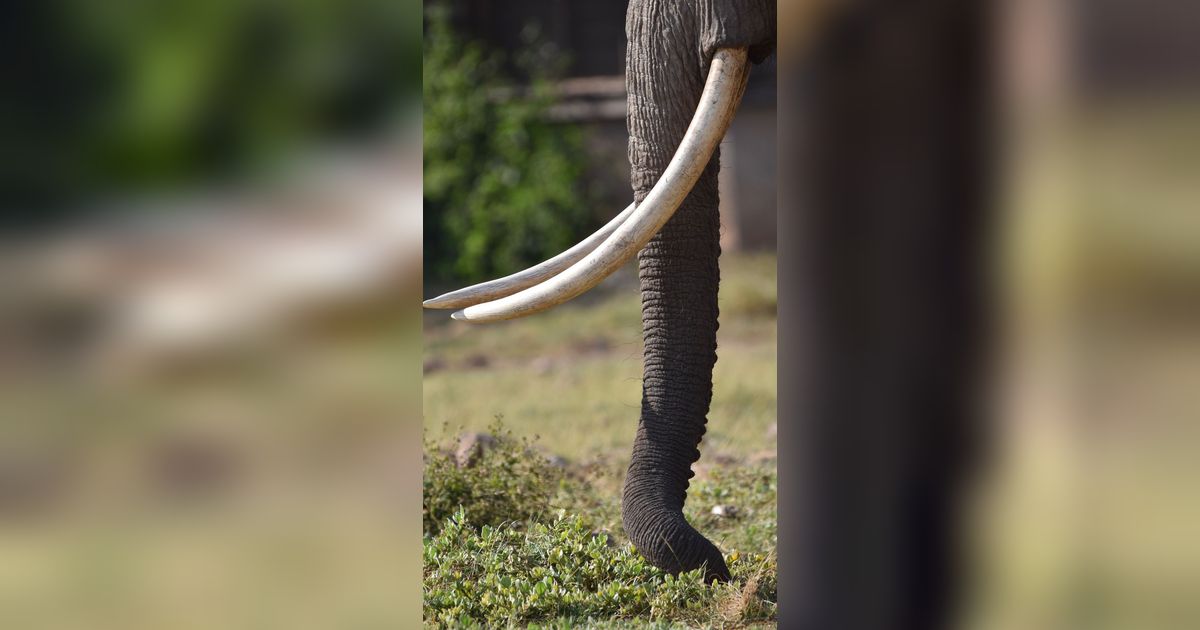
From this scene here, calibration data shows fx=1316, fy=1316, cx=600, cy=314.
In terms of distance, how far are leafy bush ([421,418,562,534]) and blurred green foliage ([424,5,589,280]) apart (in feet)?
17.2

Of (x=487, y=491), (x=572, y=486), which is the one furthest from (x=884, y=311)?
(x=572, y=486)

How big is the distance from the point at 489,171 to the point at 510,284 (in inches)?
276

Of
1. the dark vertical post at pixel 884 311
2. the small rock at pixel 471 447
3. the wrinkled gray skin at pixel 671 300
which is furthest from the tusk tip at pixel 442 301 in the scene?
the small rock at pixel 471 447

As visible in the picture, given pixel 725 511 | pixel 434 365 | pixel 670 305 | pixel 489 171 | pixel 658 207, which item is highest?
pixel 489 171

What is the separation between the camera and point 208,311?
1.65 m

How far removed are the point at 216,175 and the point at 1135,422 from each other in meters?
1.23

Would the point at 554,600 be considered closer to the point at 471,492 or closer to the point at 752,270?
the point at 471,492

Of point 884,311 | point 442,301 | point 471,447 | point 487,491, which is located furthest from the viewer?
point 471,447

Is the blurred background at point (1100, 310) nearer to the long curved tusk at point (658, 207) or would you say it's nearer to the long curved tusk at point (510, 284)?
the long curved tusk at point (658, 207)

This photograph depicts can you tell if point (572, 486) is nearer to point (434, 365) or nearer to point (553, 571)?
point (553, 571)

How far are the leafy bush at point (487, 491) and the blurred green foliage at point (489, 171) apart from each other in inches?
207

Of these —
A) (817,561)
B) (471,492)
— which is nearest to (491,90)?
(471,492)

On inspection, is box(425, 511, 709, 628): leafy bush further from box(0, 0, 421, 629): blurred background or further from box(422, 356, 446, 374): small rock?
box(422, 356, 446, 374): small rock

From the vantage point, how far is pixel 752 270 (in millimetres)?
9406
